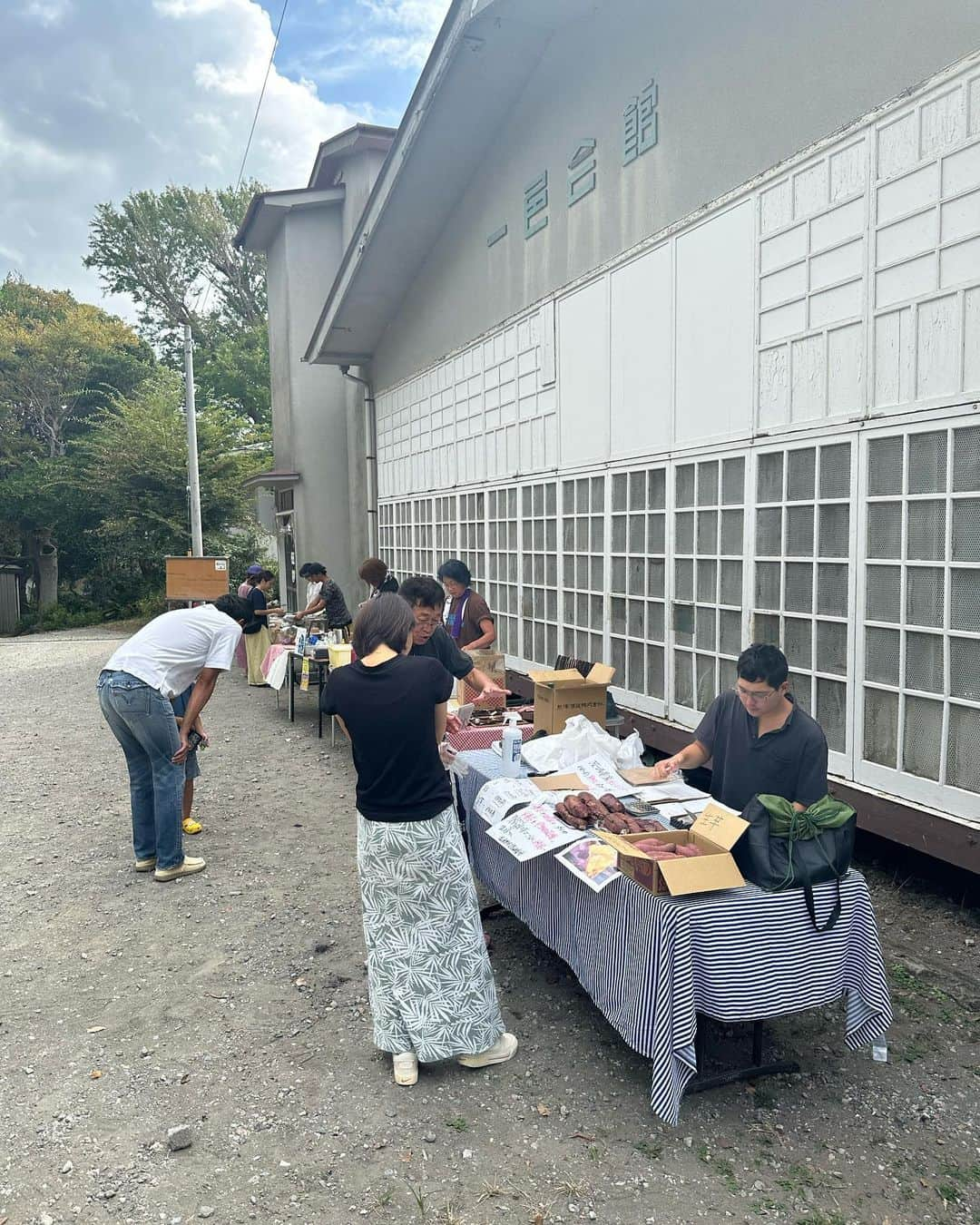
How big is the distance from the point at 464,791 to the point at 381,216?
920 centimetres

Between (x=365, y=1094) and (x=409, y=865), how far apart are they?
868 millimetres

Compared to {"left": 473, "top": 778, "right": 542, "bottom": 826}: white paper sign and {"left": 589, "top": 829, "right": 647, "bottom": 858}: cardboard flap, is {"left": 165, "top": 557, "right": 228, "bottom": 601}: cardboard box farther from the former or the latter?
{"left": 589, "top": 829, "right": 647, "bottom": 858}: cardboard flap

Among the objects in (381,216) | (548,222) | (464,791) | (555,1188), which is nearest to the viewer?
(555,1188)

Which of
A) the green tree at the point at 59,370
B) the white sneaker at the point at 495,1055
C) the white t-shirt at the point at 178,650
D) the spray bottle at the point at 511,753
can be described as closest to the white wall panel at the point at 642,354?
the spray bottle at the point at 511,753

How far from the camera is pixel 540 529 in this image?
932 centimetres

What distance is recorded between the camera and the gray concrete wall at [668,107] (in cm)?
486

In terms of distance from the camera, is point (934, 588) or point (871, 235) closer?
point (934, 588)

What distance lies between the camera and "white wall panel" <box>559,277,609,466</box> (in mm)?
7859

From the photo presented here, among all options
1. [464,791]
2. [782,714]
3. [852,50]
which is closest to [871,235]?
[852,50]

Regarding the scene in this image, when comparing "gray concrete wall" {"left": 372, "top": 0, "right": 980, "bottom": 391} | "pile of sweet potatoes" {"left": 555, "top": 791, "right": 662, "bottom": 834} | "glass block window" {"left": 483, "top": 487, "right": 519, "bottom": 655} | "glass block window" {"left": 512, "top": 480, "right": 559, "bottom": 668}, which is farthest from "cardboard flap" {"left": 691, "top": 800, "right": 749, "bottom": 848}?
"glass block window" {"left": 483, "top": 487, "right": 519, "bottom": 655}

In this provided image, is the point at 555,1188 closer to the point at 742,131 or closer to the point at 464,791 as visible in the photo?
the point at 464,791

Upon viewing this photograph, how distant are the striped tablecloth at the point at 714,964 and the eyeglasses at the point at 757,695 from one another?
2.57ft

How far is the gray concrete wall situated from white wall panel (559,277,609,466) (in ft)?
1.19

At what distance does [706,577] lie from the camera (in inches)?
256
